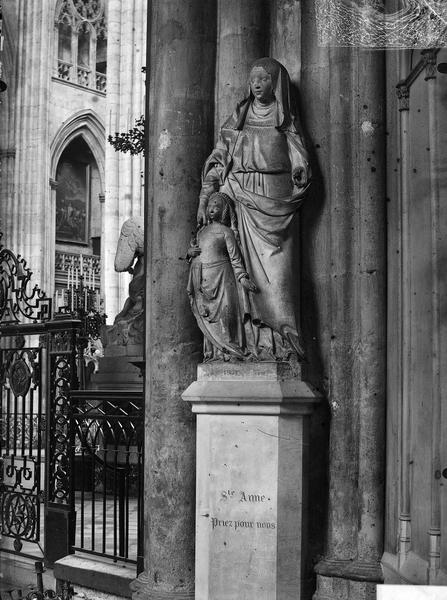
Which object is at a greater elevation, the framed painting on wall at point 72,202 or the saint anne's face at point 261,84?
the framed painting on wall at point 72,202

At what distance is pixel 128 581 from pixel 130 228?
7142 mm

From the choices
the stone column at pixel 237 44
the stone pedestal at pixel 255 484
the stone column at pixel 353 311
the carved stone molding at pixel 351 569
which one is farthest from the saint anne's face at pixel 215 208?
the carved stone molding at pixel 351 569

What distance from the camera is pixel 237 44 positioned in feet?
19.1

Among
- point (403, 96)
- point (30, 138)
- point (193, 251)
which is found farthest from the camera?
point (30, 138)

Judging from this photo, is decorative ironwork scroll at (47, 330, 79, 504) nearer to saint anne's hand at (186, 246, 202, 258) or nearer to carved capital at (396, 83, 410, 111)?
saint anne's hand at (186, 246, 202, 258)

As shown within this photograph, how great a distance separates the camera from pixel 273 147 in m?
5.34

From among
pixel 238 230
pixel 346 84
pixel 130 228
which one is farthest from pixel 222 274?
pixel 130 228

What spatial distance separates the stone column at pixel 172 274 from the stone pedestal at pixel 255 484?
0.50 meters

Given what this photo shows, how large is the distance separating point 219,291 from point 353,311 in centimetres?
75

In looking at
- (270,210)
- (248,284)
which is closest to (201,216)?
(270,210)

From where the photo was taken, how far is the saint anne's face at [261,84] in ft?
17.6

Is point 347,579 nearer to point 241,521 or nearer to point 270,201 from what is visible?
point 241,521

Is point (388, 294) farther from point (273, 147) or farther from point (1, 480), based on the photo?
point (1, 480)

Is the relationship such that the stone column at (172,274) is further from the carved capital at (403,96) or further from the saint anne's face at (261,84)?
the carved capital at (403,96)
